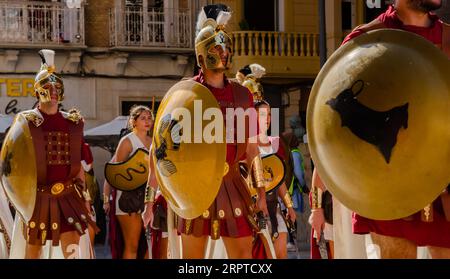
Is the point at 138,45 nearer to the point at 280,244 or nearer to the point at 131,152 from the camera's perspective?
the point at 131,152

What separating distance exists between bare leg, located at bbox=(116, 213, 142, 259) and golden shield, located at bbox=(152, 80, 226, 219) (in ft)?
16.4

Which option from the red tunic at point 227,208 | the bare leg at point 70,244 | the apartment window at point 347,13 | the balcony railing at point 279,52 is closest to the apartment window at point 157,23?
the balcony railing at point 279,52

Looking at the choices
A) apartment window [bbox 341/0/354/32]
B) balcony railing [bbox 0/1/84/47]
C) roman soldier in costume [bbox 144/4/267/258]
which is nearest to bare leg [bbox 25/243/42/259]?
roman soldier in costume [bbox 144/4/267/258]

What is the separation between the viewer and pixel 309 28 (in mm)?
26109

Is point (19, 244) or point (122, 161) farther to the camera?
point (122, 161)

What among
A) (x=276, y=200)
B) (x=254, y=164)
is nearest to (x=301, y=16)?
(x=276, y=200)

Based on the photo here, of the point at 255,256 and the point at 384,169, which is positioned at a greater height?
the point at 384,169

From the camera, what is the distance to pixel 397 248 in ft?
20.6

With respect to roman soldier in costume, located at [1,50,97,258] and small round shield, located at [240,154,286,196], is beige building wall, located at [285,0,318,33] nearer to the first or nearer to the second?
small round shield, located at [240,154,286,196]

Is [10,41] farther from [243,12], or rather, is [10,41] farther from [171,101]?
[171,101]

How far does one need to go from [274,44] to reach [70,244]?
1555 centimetres

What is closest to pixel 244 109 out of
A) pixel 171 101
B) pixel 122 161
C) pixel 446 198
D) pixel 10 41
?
pixel 171 101

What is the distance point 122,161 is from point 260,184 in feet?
13.4

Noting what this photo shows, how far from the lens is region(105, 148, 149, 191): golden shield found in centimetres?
1282
